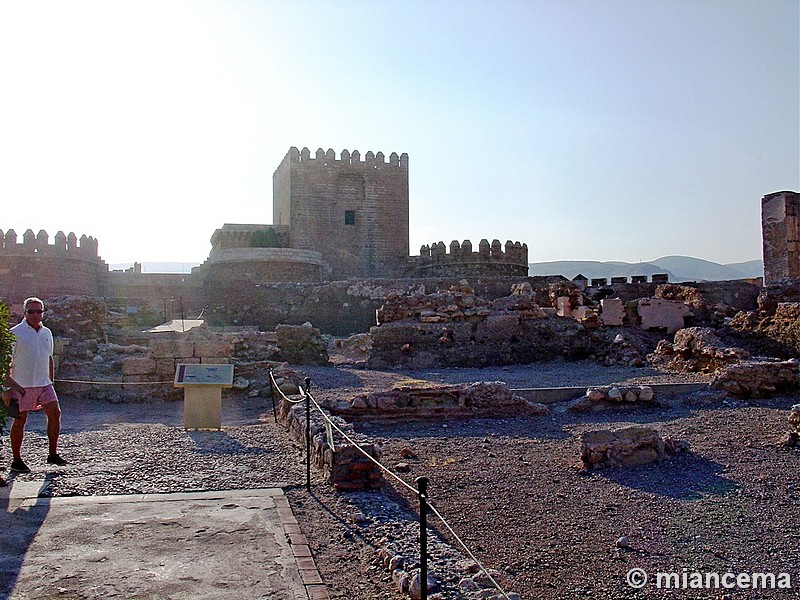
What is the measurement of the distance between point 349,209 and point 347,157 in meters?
2.46

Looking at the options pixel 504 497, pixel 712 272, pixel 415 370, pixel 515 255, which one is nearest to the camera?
pixel 504 497

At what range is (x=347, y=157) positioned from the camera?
33.8 meters

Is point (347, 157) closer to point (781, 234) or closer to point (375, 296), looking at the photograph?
point (375, 296)

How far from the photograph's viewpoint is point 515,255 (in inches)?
1243

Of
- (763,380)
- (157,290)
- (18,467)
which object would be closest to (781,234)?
(763,380)

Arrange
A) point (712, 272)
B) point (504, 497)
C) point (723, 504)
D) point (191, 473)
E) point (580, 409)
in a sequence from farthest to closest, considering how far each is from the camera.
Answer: point (712, 272)
point (580, 409)
point (191, 473)
point (504, 497)
point (723, 504)

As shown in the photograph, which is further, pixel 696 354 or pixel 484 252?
pixel 484 252

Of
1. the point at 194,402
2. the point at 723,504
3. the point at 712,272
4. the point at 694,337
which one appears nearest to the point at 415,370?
the point at 694,337

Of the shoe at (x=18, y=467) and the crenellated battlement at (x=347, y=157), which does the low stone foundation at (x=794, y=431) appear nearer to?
the shoe at (x=18, y=467)

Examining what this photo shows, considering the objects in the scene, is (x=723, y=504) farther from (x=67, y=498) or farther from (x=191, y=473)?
(x=67, y=498)

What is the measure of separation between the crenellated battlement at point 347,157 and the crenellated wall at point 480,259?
5.33 metres

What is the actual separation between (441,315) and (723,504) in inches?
419

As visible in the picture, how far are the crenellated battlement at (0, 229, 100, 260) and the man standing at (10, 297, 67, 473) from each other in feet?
70.6

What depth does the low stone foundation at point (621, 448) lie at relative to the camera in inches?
245
